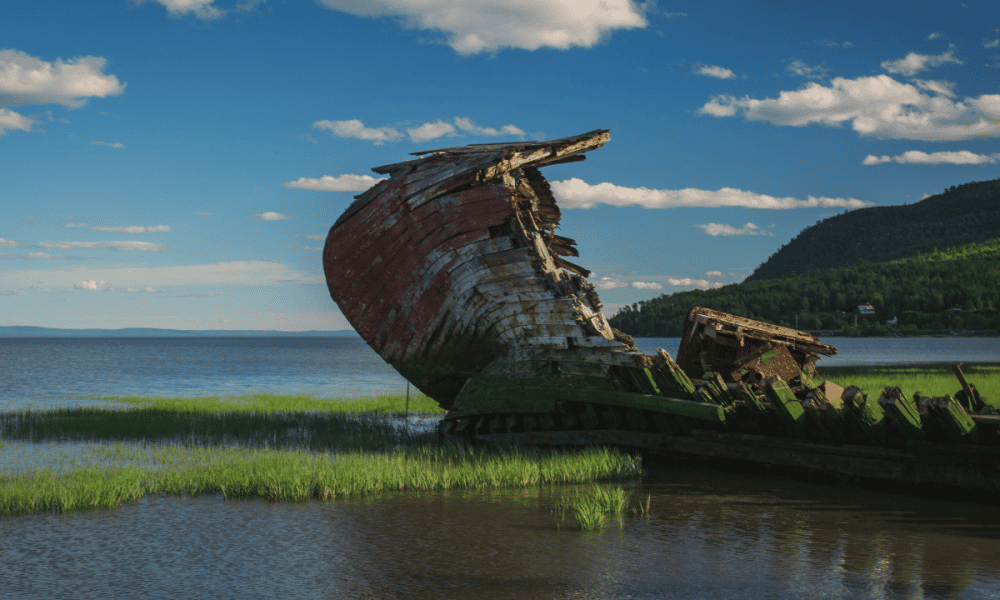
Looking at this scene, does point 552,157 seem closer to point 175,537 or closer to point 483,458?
point 483,458

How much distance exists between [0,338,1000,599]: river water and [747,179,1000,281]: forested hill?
172568 millimetres

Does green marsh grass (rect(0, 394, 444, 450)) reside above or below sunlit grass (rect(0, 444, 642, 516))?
below

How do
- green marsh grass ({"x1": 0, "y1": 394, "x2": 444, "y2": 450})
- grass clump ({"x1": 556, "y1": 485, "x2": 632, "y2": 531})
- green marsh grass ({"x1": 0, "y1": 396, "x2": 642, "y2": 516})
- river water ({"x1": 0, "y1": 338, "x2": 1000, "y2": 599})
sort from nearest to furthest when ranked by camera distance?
river water ({"x1": 0, "y1": 338, "x2": 1000, "y2": 599})
grass clump ({"x1": 556, "y1": 485, "x2": 632, "y2": 531})
green marsh grass ({"x1": 0, "y1": 396, "x2": 642, "y2": 516})
green marsh grass ({"x1": 0, "y1": 394, "x2": 444, "y2": 450})

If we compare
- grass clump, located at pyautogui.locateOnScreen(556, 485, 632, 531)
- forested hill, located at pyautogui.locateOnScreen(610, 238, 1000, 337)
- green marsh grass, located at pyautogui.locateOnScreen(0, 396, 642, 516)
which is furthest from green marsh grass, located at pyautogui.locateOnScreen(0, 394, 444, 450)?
forested hill, located at pyautogui.locateOnScreen(610, 238, 1000, 337)

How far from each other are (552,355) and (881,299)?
139 metres

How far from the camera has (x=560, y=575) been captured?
258 inches

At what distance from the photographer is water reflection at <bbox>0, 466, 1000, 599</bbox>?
6.29 m

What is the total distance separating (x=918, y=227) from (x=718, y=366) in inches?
7504

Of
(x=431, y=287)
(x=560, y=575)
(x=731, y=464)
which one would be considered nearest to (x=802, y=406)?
(x=731, y=464)

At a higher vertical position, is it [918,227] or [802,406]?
[918,227]

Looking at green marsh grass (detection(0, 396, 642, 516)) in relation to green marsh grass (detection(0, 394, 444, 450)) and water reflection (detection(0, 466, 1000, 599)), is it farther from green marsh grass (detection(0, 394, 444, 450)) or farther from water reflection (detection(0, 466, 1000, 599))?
water reflection (detection(0, 466, 1000, 599))

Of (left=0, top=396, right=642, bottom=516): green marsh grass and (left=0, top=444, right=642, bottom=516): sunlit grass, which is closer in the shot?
(left=0, top=444, right=642, bottom=516): sunlit grass

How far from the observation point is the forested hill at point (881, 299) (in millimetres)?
129250

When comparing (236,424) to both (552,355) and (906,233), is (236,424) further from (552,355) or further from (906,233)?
(906,233)
